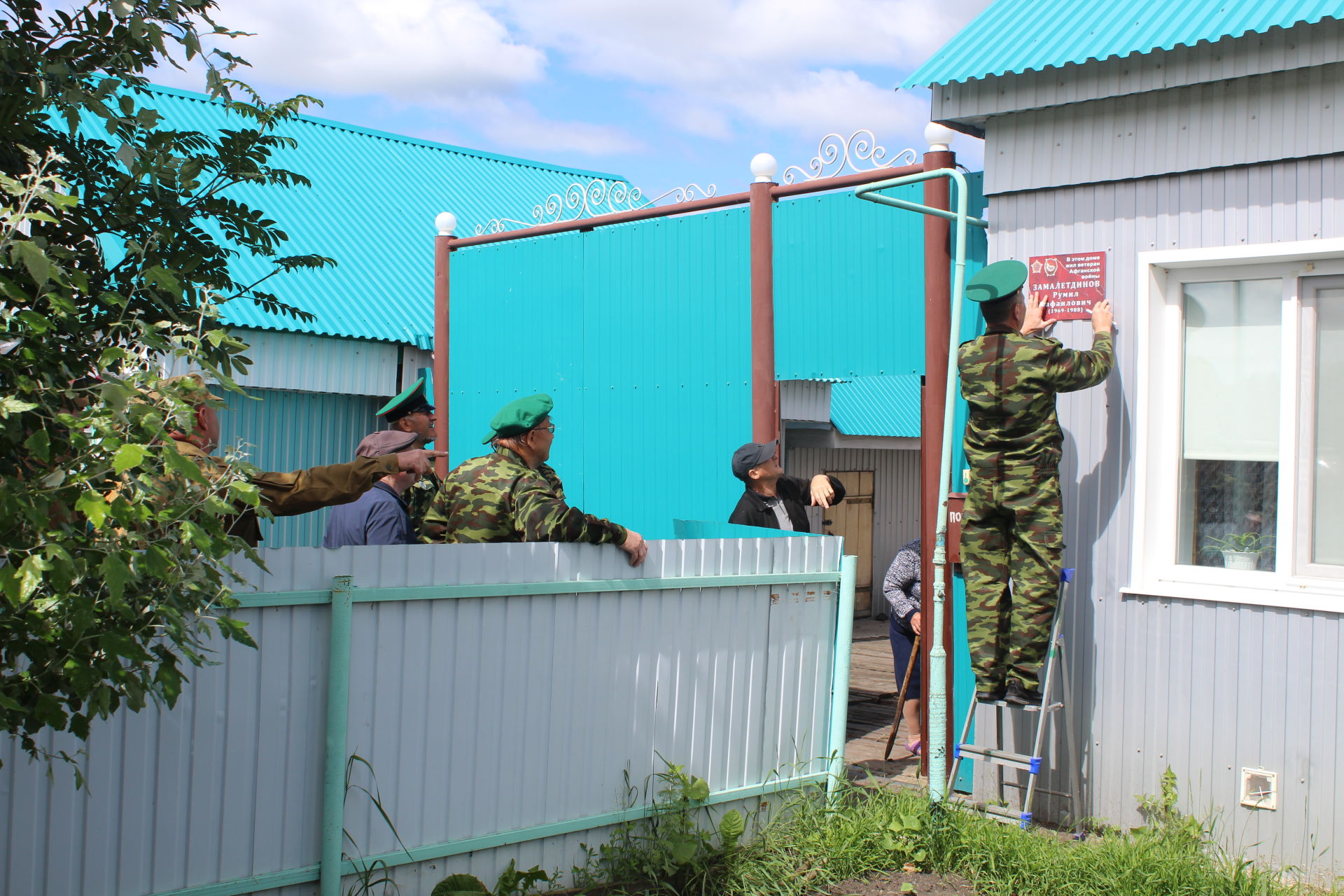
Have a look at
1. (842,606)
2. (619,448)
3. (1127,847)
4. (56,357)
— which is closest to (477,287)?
(619,448)

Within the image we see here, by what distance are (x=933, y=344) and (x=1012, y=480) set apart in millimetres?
1491

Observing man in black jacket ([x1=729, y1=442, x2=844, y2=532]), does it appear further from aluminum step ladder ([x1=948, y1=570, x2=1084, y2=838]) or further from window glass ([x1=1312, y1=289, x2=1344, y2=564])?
window glass ([x1=1312, y1=289, x2=1344, y2=564])

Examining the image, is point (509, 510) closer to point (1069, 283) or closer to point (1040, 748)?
point (1040, 748)

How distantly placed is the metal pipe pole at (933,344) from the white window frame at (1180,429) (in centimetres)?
128

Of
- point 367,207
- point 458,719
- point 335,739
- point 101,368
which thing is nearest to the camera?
point 101,368

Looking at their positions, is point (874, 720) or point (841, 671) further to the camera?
point (874, 720)

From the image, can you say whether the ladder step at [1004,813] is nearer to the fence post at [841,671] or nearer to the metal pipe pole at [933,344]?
the fence post at [841,671]

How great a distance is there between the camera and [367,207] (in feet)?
48.8

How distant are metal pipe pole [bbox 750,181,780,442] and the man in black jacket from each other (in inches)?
23.3

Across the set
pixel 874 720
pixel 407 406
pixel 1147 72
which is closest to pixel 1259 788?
pixel 1147 72

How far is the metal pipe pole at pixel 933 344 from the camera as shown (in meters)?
6.48

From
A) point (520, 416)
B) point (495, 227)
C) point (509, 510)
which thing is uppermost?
point (495, 227)

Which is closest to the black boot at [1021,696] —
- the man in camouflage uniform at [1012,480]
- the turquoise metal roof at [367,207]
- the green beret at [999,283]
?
the man in camouflage uniform at [1012,480]

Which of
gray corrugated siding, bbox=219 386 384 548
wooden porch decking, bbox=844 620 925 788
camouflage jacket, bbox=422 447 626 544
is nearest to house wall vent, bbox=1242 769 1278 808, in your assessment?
wooden porch decking, bbox=844 620 925 788
